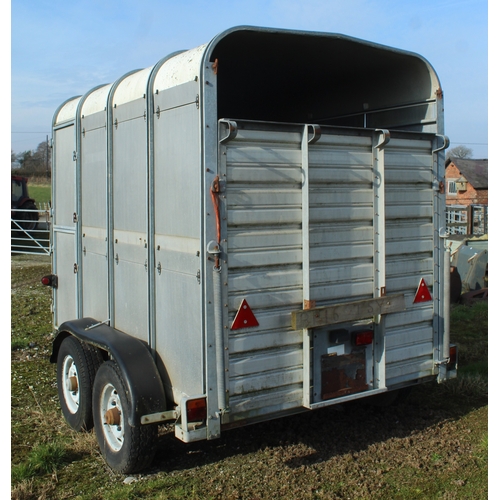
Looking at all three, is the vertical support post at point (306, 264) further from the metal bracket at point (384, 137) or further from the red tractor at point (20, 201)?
the red tractor at point (20, 201)

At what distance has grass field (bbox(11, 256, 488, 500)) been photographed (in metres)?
4.59

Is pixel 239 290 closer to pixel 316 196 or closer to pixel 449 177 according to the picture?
pixel 316 196

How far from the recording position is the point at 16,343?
8.90m

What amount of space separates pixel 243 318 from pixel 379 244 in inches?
55.6

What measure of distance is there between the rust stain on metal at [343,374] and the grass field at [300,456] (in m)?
0.57

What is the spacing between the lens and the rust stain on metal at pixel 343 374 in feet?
16.1

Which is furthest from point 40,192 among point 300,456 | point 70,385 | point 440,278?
point 300,456

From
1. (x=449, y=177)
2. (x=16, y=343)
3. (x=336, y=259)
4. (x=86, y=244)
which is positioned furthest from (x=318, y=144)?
(x=449, y=177)

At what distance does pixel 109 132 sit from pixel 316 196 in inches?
89.3

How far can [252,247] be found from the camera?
4516 millimetres

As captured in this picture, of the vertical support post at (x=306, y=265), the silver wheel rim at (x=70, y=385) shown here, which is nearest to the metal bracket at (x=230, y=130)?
the vertical support post at (x=306, y=265)

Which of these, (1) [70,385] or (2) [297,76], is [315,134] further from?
(1) [70,385]

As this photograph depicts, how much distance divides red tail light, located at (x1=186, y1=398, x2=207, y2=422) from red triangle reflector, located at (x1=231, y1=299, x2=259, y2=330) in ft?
1.86

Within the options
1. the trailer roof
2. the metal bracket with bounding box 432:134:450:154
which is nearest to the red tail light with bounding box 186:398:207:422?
the trailer roof
